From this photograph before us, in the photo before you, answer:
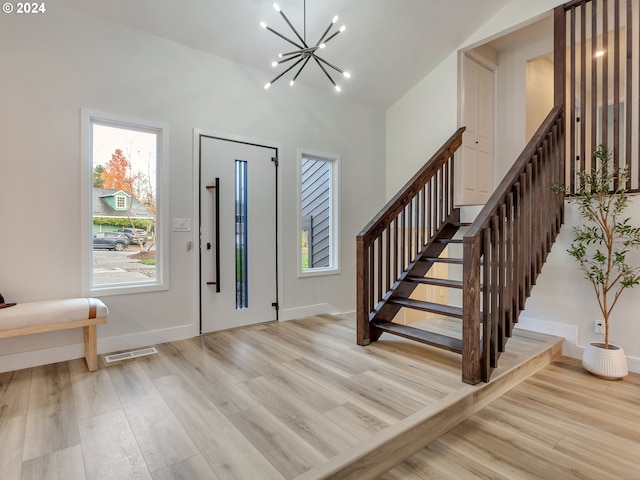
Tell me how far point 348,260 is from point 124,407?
3.23 metres

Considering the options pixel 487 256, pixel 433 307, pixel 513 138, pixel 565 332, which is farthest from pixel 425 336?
pixel 513 138

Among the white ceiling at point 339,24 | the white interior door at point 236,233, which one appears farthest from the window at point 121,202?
the white ceiling at point 339,24

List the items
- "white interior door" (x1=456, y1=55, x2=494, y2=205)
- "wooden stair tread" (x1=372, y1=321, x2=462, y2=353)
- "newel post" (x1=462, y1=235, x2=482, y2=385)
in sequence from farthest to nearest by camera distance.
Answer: "white interior door" (x1=456, y1=55, x2=494, y2=205) < "wooden stair tread" (x1=372, y1=321, x2=462, y2=353) < "newel post" (x1=462, y1=235, x2=482, y2=385)

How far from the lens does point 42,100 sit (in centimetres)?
280

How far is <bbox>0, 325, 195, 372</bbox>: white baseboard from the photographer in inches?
107

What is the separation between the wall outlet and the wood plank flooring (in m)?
0.35

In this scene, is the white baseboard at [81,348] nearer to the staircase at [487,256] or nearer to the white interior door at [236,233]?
the white interior door at [236,233]

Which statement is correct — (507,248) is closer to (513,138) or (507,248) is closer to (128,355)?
(513,138)

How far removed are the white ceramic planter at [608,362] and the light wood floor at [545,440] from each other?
3.6 inches

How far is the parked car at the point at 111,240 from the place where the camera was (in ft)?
10.2

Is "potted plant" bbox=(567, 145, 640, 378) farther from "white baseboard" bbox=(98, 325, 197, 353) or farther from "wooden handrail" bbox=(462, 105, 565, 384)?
"white baseboard" bbox=(98, 325, 197, 353)

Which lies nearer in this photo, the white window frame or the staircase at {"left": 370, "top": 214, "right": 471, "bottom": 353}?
the staircase at {"left": 370, "top": 214, "right": 471, "bottom": 353}

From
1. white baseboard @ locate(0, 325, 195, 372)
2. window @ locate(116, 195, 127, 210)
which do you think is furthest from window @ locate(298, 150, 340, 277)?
window @ locate(116, 195, 127, 210)

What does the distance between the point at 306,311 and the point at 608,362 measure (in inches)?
115
